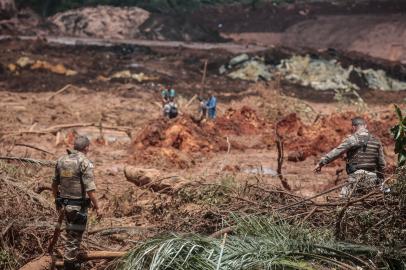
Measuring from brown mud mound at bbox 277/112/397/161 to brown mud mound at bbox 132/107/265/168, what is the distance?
141cm

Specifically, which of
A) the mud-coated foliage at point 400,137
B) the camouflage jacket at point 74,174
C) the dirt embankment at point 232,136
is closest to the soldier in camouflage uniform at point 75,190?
the camouflage jacket at point 74,174

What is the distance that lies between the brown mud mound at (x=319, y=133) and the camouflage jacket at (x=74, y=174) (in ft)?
27.4

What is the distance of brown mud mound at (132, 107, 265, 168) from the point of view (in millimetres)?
13031

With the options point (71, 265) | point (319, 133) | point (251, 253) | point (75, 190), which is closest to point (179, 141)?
point (319, 133)

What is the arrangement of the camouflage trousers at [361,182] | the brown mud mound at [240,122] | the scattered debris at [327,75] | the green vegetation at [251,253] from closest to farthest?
the green vegetation at [251,253], the camouflage trousers at [361,182], the brown mud mound at [240,122], the scattered debris at [327,75]

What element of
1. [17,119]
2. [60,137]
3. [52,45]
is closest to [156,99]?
[17,119]

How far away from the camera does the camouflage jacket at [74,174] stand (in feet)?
20.2

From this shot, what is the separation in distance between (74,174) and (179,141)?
8.29 metres

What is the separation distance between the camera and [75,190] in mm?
6199

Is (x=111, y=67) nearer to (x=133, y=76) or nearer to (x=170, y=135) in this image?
(x=133, y=76)

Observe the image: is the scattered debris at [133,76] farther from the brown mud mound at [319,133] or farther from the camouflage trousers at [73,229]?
the camouflage trousers at [73,229]

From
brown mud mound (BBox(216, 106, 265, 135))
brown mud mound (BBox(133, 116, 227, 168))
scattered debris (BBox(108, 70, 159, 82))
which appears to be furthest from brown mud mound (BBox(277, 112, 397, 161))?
scattered debris (BBox(108, 70, 159, 82))

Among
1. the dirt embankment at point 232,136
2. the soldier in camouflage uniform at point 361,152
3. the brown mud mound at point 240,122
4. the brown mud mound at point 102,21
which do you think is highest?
the soldier in camouflage uniform at point 361,152

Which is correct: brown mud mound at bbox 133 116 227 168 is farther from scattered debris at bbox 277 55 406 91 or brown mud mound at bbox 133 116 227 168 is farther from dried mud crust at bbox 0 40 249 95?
scattered debris at bbox 277 55 406 91
